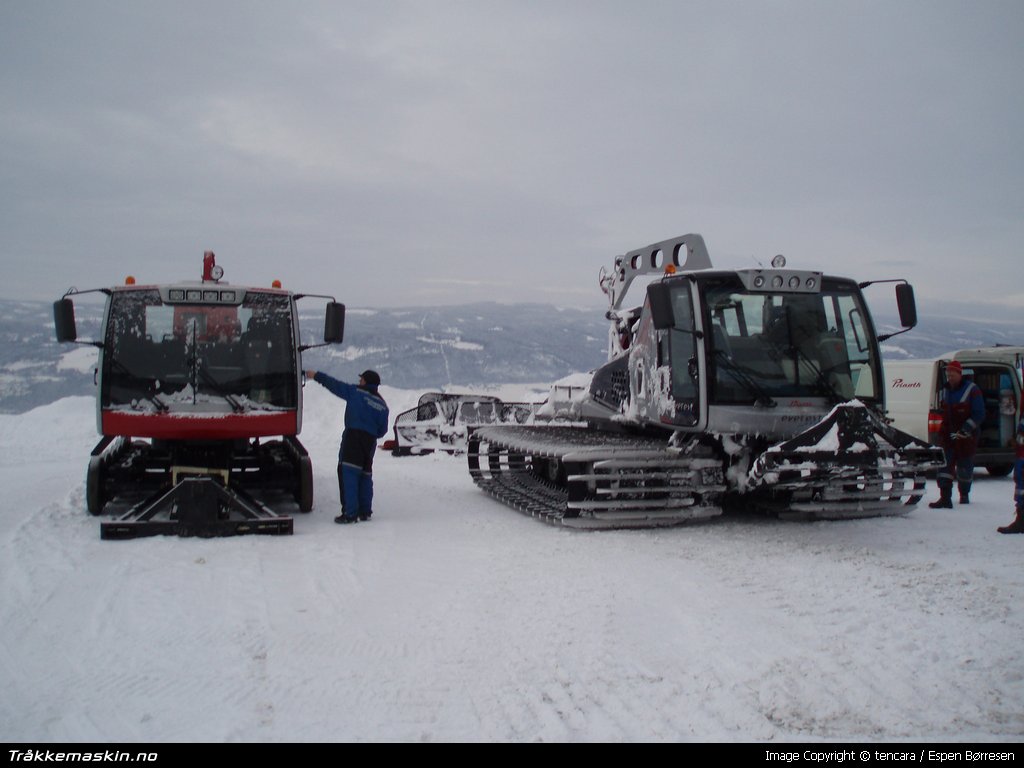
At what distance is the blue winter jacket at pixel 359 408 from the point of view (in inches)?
341

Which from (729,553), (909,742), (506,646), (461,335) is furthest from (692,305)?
(461,335)

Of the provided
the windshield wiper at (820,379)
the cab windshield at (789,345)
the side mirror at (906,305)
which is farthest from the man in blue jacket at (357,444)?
the side mirror at (906,305)

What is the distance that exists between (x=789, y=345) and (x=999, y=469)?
759 cm

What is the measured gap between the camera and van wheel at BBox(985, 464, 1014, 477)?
43.3ft

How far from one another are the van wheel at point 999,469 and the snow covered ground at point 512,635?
20.2 ft

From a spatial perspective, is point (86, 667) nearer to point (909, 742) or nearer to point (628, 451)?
point (909, 742)

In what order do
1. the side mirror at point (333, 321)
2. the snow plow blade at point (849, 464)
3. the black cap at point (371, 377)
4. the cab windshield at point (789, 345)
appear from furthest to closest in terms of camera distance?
the black cap at point (371, 377)
the side mirror at point (333, 321)
the cab windshield at point (789, 345)
the snow plow blade at point (849, 464)

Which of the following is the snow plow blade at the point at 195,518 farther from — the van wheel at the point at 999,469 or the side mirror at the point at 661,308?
the van wheel at the point at 999,469

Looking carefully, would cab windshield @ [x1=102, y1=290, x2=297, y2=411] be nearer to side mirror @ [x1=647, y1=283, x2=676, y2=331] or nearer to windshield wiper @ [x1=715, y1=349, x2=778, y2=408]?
side mirror @ [x1=647, y1=283, x2=676, y2=331]

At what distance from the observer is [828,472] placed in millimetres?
7324

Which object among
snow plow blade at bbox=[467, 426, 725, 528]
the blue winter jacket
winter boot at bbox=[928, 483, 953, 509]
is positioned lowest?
winter boot at bbox=[928, 483, 953, 509]

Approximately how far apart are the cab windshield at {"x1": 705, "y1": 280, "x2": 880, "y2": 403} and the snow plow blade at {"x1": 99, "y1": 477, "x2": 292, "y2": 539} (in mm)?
4391

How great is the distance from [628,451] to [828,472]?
179 cm

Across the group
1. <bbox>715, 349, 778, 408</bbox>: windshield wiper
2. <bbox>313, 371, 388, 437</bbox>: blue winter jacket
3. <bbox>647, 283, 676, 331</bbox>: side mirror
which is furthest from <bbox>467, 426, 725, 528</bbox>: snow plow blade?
<bbox>313, 371, 388, 437</bbox>: blue winter jacket
